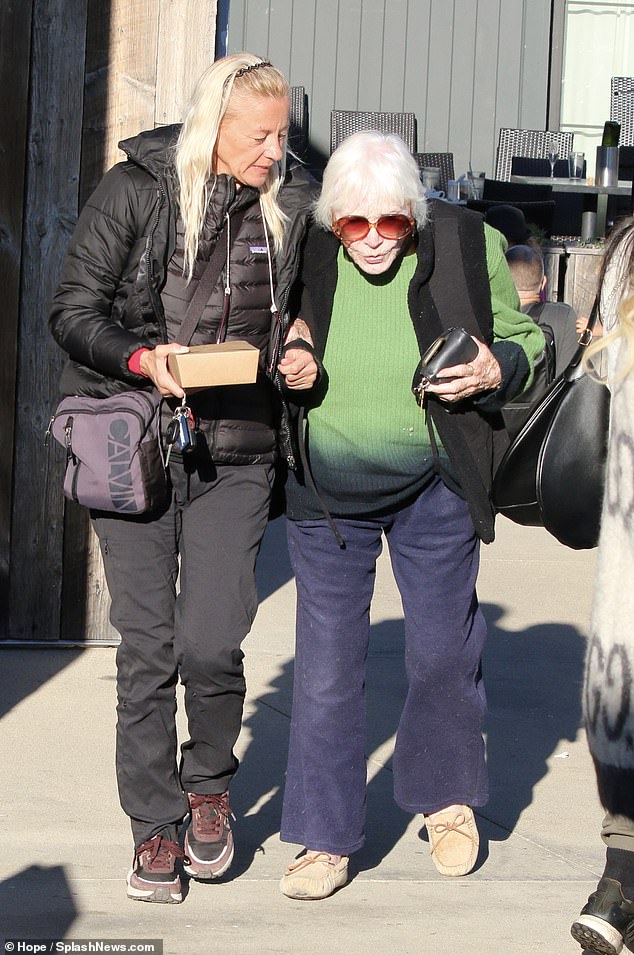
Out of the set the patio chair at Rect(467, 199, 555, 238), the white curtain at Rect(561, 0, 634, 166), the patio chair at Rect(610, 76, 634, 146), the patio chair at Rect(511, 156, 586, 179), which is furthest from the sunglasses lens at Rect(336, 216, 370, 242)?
the white curtain at Rect(561, 0, 634, 166)

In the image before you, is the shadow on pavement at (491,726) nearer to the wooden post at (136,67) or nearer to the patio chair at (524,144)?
the wooden post at (136,67)

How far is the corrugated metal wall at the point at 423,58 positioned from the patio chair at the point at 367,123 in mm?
842

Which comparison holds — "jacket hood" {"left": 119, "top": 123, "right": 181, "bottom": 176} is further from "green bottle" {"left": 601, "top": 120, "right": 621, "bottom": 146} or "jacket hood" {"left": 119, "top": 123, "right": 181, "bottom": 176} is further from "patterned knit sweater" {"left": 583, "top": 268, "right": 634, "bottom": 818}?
"green bottle" {"left": 601, "top": 120, "right": 621, "bottom": 146}

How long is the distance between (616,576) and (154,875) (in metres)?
1.52

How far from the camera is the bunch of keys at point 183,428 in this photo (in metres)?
3.52

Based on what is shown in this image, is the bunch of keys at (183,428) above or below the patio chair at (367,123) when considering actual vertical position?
below

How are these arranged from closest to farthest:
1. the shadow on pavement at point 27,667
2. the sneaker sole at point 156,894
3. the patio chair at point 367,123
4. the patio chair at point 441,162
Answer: the sneaker sole at point 156,894, the shadow on pavement at point 27,667, the patio chair at point 441,162, the patio chair at point 367,123

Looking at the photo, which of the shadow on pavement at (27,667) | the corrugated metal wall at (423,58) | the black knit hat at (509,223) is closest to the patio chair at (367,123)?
the corrugated metal wall at (423,58)

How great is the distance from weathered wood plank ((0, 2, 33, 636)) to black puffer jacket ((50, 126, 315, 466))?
2037 millimetres

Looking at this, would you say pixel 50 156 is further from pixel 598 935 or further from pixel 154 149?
pixel 598 935

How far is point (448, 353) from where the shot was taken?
358cm

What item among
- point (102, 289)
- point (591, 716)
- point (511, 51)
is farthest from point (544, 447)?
Answer: point (511, 51)

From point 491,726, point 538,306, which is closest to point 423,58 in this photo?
point 538,306

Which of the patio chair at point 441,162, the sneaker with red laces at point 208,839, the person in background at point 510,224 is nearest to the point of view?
the sneaker with red laces at point 208,839
